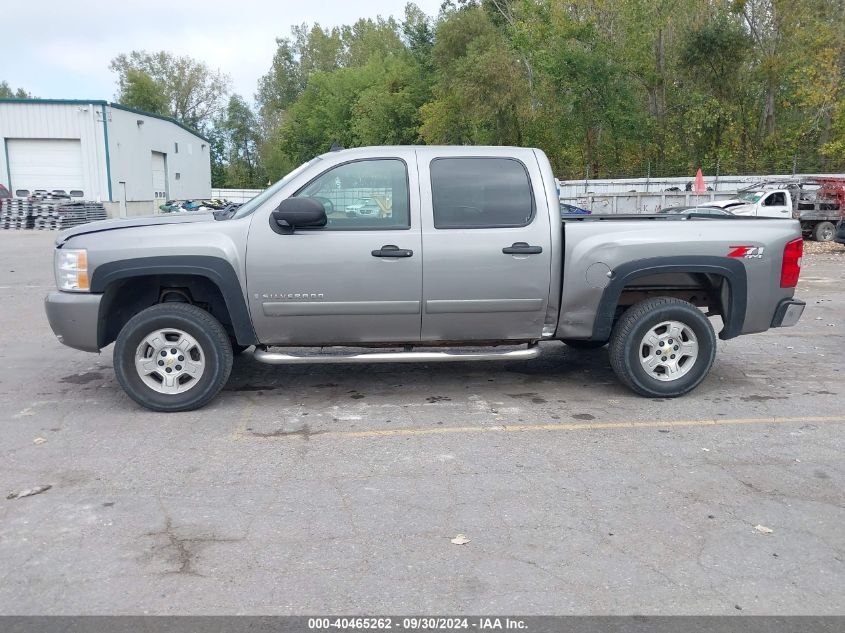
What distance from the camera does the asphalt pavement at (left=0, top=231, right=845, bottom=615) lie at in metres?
3.29

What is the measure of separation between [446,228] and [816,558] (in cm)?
325

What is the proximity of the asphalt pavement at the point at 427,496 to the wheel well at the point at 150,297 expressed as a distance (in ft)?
2.17

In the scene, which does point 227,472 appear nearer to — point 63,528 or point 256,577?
point 63,528

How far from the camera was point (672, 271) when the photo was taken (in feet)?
19.2

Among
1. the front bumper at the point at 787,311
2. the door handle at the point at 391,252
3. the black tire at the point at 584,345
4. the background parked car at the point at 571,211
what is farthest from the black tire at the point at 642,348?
the door handle at the point at 391,252

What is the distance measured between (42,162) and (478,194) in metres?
35.7

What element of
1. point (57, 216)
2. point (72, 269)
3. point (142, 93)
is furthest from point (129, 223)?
point (142, 93)

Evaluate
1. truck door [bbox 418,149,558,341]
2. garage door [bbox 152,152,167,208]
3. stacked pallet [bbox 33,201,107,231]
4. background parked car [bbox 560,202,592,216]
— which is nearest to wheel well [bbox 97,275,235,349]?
truck door [bbox 418,149,558,341]

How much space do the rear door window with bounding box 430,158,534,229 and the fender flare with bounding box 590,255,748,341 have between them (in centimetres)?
A: 85

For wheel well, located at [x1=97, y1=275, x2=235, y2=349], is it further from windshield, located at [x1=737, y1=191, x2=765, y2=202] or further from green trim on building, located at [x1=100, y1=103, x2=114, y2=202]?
green trim on building, located at [x1=100, y1=103, x2=114, y2=202]

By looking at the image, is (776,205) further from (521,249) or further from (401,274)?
(401,274)

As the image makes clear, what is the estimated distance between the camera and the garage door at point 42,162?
35500 mm

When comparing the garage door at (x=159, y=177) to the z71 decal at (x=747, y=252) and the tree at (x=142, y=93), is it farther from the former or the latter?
the z71 decal at (x=747, y=252)

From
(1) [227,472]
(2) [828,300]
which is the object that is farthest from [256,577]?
(2) [828,300]
